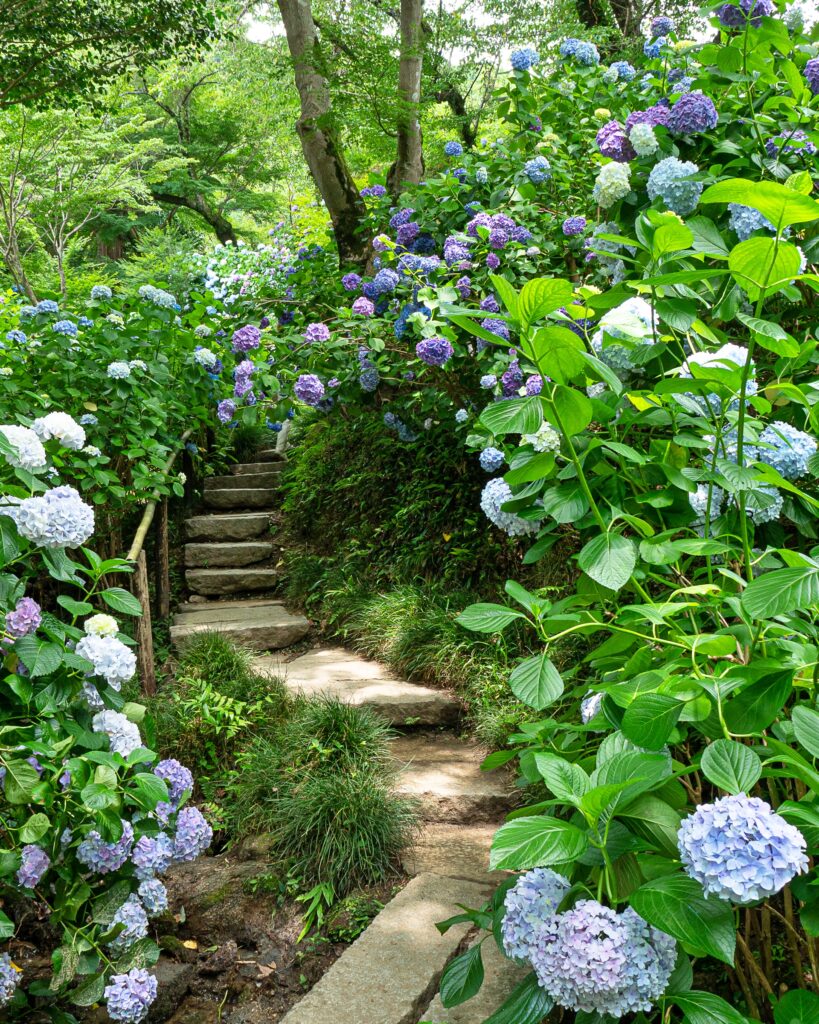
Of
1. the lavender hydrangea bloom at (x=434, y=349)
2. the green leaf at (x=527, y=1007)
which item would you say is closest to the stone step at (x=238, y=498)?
the lavender hydrangea bloom at (x=434, y=349)

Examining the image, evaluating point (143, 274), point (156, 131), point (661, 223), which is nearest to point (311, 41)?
point (661, 223)

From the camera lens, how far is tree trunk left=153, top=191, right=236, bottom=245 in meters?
13.4

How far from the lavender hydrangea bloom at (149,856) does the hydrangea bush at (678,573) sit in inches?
33.7

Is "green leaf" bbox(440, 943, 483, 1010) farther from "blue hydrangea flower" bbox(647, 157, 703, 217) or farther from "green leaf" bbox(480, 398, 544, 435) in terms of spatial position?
→ "blue hydrangea flower" bbox(647, 157, 703, 217)

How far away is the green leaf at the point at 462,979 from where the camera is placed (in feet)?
3.88

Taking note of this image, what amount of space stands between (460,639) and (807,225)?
2.52 m

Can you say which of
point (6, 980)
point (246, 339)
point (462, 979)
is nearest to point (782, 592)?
point (462, 979)

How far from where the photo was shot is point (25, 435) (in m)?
1.62

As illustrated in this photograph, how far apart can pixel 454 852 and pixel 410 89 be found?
4.67 metres

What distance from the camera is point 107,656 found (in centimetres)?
167

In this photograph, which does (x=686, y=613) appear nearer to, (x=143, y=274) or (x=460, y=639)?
(x=460, y=639)

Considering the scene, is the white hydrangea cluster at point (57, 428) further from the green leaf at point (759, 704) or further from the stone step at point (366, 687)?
the stone step at point (366, 687)

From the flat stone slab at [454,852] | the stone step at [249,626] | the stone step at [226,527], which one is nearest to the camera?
the flat stone slab at [454,852]

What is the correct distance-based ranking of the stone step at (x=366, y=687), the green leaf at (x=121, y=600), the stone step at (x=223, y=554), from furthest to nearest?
1. the stone step at (x=223, y=554)
2. the stone step at (x=366, y=687)
3. the green leaf at (x=121, y=600)
